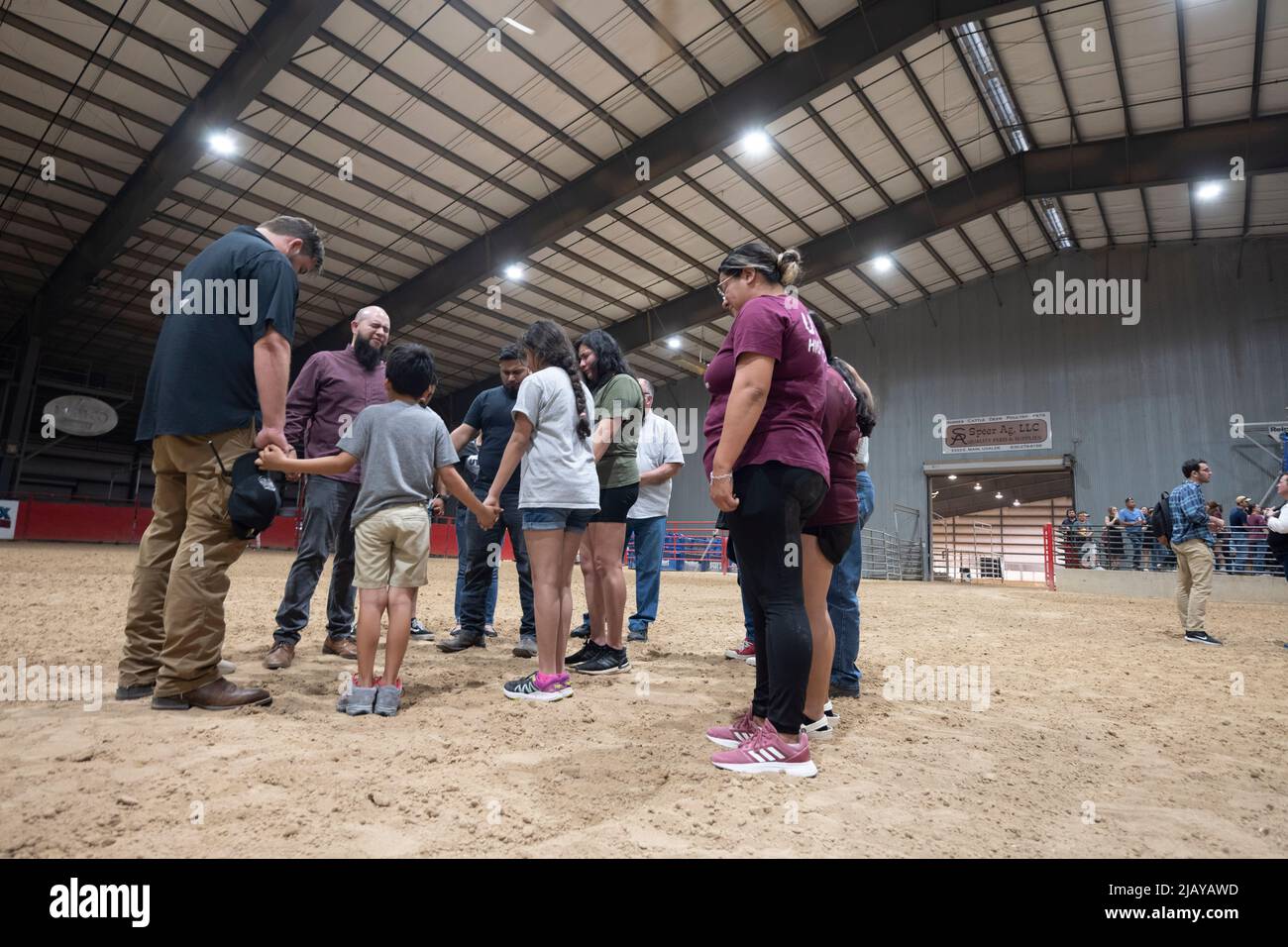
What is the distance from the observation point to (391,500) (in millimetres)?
2488

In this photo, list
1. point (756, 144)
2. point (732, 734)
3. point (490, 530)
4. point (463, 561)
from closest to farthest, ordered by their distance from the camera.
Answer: point (732, 734) < point (490, 530) < point (463, 561) < point (756, 144)

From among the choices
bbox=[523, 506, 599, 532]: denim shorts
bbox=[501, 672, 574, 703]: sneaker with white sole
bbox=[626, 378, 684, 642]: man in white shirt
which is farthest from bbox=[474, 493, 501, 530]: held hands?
bbox=[626, 378, 684, 642]: man in white shirt

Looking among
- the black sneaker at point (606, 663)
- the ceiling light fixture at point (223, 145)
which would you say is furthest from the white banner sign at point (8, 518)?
the black sneaker at point (606, 663)

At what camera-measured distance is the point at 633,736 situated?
83.6 inches

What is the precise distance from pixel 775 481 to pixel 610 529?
1.39m

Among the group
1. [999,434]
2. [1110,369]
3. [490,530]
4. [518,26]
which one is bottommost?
[490,530]

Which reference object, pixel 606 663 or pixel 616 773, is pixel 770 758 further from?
pixel 606 663

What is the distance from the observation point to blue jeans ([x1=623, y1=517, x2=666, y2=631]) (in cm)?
431

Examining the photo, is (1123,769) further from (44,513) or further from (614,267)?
(44,513)

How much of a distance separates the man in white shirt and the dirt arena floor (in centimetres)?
98

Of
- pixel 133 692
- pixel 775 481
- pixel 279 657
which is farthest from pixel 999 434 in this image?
pixel 133 692

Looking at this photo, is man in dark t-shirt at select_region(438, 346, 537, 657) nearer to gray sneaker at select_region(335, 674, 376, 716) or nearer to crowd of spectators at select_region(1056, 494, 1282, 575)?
gray sneaker at select_region(335, 674, 376, 716)

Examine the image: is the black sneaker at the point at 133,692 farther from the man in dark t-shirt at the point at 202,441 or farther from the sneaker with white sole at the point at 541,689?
the sneaker with white sole at the point at 541,689

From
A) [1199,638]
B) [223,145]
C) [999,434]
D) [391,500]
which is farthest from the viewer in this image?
[999,434]
